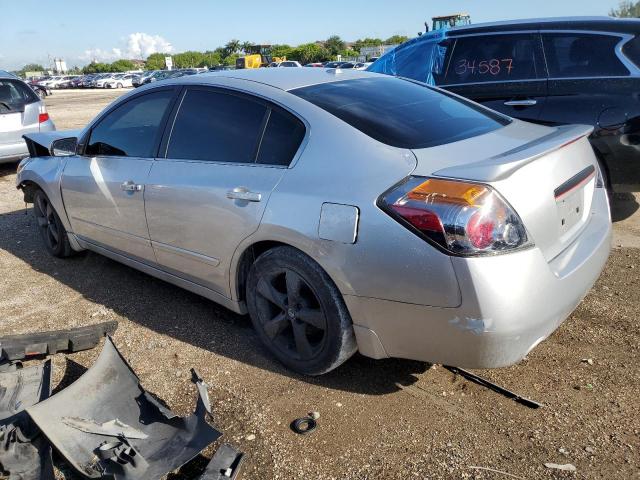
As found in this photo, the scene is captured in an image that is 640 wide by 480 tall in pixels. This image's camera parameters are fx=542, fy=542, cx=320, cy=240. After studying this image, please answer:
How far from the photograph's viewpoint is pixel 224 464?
2.23 m

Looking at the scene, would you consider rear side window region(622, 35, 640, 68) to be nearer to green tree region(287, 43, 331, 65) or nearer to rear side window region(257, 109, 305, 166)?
rear side window region(257, 109, 305, 166)

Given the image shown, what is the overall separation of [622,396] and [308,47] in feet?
314

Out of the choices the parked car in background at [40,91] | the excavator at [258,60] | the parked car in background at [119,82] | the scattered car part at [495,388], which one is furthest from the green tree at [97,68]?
the scattered car part at [495,388]

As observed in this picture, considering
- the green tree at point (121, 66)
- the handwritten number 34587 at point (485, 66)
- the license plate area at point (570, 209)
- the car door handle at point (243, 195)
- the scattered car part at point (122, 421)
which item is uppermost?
the green tree at point (121, 66)

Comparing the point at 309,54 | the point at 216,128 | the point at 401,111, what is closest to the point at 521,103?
the point at 401,111

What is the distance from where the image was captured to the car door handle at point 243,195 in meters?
2.83

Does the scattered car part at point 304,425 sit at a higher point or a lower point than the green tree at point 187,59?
lower

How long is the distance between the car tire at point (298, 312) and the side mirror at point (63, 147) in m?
2.41

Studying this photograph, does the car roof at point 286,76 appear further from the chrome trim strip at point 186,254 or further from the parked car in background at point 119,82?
the parked car in background at point 119,82

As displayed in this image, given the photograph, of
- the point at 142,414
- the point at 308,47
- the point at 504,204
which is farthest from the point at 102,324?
the point at 308,47

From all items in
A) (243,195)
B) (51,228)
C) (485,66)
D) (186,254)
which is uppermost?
(485,66)

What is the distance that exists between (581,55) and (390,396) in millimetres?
3610

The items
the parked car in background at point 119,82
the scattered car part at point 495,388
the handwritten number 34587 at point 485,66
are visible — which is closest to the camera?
the scattered car part at point 495,388

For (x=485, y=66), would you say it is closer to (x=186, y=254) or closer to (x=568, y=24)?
(x=568, y=24)
